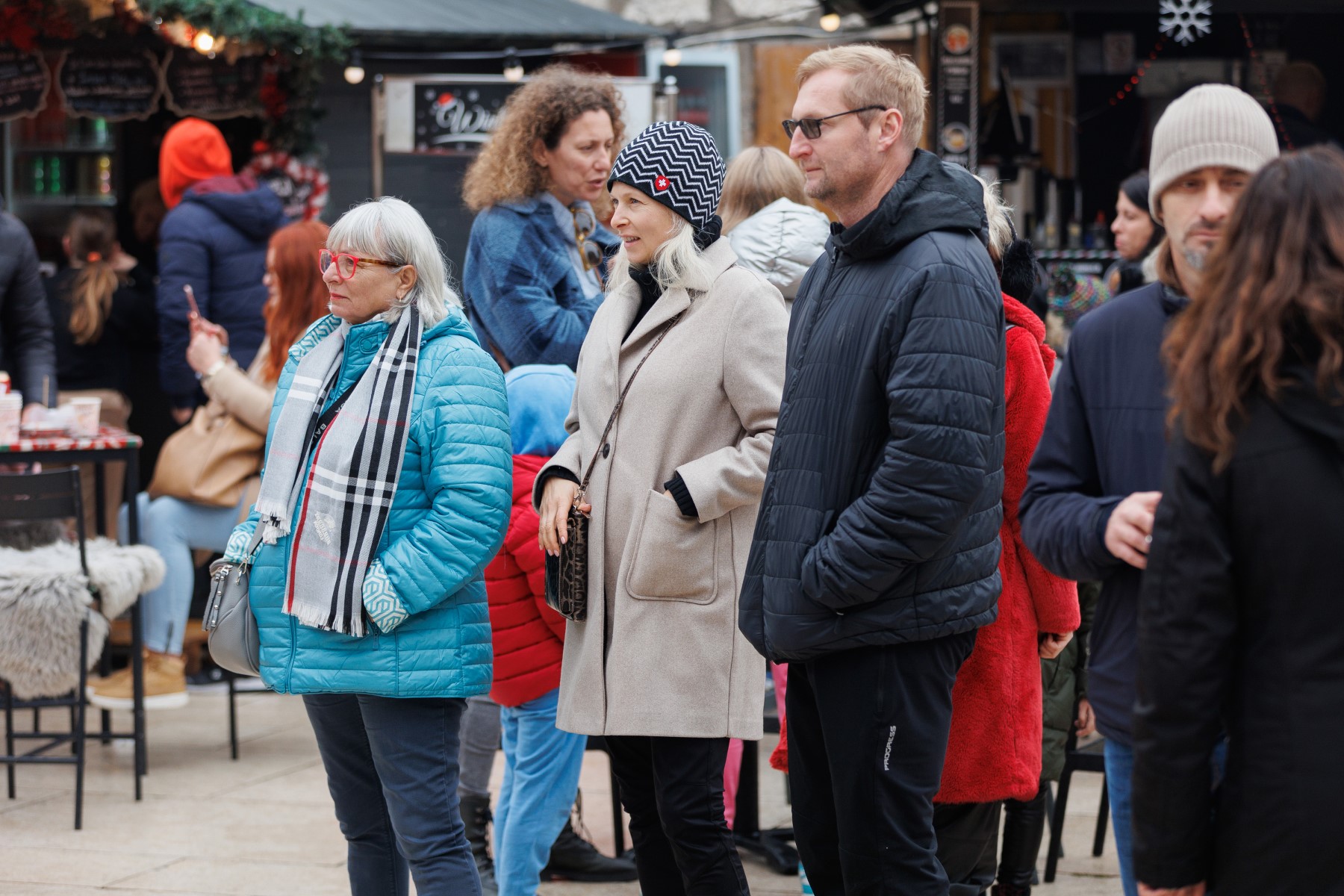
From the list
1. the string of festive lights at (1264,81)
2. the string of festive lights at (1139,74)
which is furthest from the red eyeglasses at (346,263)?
the string of festive lights at (1139,74)

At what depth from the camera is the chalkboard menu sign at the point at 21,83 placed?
24.6 ft

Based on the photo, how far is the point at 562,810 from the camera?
3.76 meters

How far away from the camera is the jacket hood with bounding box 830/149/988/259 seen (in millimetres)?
2684

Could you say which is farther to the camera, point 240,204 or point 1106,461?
point 240,204

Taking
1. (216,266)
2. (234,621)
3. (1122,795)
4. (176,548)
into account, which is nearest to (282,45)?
(216,266)

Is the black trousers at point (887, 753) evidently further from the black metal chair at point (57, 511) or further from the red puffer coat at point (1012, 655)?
the black metal chair at point (57, 511)

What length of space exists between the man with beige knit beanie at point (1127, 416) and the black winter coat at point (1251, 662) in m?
0.28

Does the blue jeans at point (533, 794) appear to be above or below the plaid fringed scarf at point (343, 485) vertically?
below

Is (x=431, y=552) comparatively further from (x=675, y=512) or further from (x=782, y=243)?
(x=782, y=243)

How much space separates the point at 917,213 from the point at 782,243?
1.35 meters

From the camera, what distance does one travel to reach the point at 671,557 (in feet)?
10.2

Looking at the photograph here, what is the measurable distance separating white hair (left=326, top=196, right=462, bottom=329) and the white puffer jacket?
3.29 ft

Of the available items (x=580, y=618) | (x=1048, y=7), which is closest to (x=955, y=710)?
(x=580, y=618)

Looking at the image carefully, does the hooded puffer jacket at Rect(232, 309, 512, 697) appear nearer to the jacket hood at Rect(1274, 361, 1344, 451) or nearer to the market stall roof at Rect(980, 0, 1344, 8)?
the jacket hood at Rect(1274, 361, 1344, 451)
